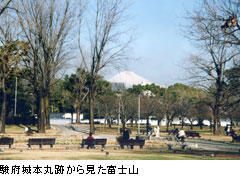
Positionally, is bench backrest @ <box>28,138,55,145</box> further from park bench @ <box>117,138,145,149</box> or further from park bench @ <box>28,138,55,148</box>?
park bench @ <box>117,138,145,149</box>

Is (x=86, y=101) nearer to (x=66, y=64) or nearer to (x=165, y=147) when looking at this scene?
(x=66, y=64)

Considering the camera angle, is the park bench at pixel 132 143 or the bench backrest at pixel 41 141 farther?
the park bench at pixel 132 143

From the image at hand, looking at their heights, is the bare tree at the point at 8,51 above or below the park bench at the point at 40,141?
above

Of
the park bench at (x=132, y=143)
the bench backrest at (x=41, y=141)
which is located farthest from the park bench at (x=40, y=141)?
the park bench at (x=132, y=143)

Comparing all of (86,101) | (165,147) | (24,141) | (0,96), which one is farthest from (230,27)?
(86,101)

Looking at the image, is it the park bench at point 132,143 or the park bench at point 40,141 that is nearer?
the park bench at point 40,141

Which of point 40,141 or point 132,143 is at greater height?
point 40,141

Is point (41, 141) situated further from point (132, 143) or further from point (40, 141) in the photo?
point (132, 143)

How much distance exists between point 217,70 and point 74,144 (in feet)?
72.7

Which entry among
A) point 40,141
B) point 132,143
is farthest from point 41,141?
point 132,143

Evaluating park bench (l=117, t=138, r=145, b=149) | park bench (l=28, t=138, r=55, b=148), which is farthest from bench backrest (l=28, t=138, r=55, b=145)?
park bench (l=117, t=138, r=145, b=149)

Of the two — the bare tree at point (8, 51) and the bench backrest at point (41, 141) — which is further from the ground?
the bare tree at point (8, 51)

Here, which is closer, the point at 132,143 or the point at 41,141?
the point at 41,141

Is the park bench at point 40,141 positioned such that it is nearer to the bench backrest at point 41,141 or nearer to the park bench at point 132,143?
the bench backrest at point 41,141
